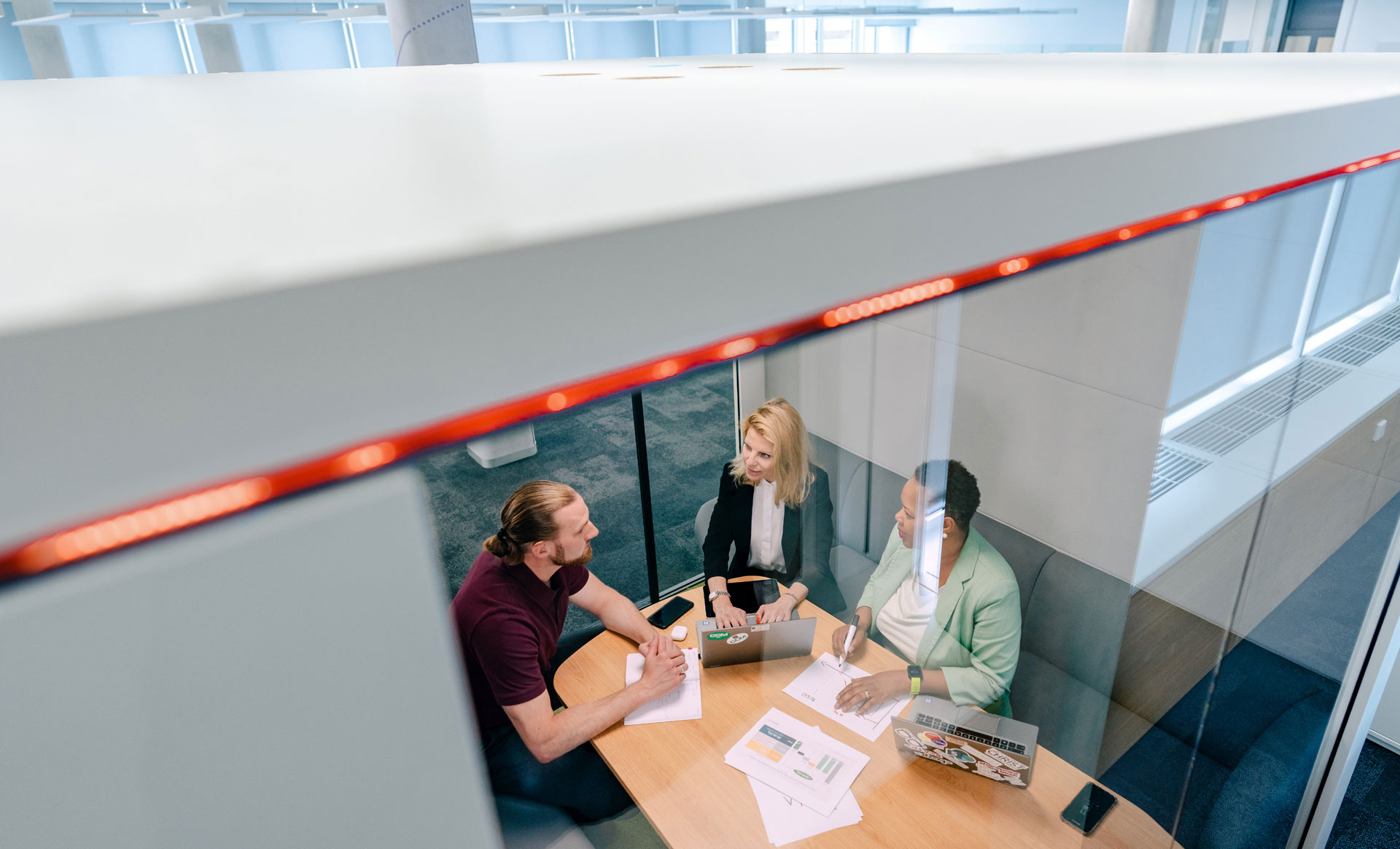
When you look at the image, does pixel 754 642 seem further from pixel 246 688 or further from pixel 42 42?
pixel 42 42

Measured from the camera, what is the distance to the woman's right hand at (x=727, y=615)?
1.83 m

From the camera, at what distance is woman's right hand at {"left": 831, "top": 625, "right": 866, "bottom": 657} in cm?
184

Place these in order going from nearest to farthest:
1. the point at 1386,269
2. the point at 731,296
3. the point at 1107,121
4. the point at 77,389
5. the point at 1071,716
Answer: the point at 77,389, the point at 731,296, the point at 1107,121, the point at 1386,269, the point at 1071,716

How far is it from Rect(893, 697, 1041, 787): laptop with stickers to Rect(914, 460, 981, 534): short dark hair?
495 mm

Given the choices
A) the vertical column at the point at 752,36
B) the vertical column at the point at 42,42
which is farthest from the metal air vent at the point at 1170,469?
the vertical column at the point at 42,42

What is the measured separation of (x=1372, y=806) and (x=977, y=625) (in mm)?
1737

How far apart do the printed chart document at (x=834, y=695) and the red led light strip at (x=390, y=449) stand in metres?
1.51

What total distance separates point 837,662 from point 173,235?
1.80 metres

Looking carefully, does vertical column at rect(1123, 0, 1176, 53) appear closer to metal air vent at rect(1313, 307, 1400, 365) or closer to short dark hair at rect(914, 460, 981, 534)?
metal air vent at rect(1313, 307, 1400, 365)

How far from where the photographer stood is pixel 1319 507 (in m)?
2.22

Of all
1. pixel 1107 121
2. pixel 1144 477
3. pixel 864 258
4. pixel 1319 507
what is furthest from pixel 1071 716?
pixel 864 258

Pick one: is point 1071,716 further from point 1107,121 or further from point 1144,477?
point 1107,121

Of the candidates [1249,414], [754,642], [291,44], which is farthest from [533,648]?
[291,44]

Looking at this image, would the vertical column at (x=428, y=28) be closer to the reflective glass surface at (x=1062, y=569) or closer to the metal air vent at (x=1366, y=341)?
the reflective glass surface at (x=1062, y=569)
